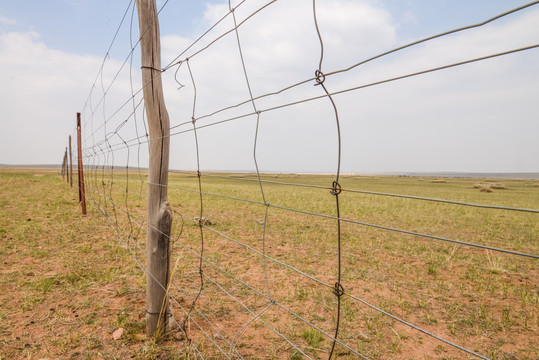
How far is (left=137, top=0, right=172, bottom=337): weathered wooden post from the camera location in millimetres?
2408

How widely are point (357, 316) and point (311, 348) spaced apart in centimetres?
77

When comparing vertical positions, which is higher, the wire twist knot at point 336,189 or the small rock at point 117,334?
the wire twist knot at point 336,189

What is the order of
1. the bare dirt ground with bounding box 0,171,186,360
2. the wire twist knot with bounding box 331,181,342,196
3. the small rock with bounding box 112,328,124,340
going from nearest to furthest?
the wire twist knot with bounding box 331,181,342,196 → the bare dirt ground with bounding box 0,171,186,360 → the small rock with bounding box 112,328,124,340

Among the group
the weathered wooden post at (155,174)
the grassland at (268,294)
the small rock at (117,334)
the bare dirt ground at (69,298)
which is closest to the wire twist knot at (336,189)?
the grassland at (268,294)

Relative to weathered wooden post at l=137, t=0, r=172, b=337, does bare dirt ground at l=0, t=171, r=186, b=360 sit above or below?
below

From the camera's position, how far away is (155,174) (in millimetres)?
2414

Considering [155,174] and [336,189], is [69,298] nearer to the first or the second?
[155,174]

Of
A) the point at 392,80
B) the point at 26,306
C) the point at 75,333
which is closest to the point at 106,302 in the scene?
the point at 75,333

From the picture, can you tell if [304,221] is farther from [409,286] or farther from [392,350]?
[392,350]

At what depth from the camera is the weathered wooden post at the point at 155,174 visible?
241cm

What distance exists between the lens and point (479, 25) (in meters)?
0.88

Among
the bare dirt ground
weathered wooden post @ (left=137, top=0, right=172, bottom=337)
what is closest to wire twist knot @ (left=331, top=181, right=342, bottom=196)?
weathered wooden post @ (left=137, top=0, right=172, bottom=337)

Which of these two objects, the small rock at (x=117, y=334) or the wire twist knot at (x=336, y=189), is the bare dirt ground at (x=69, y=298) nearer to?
the small rock at (x=117, y=334)

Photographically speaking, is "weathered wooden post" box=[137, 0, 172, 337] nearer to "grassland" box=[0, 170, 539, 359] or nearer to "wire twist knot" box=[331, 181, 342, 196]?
"grassland" box=[0, 170, 539, 359]
